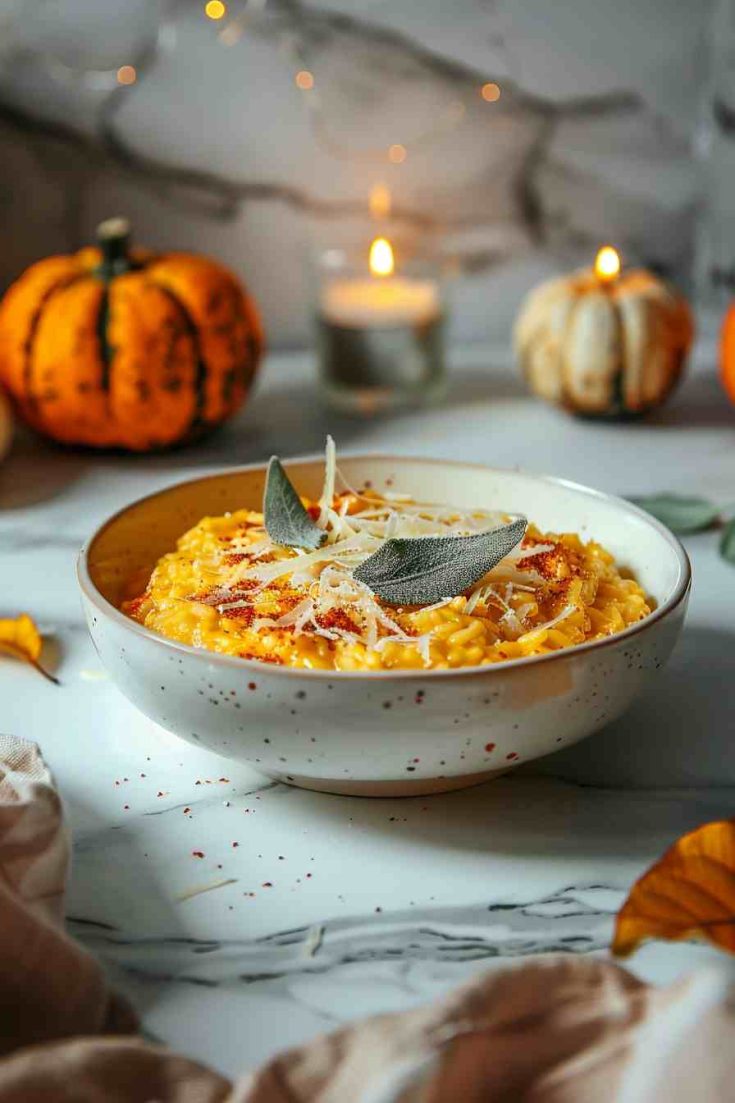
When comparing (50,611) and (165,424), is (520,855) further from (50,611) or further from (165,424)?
(165,424)

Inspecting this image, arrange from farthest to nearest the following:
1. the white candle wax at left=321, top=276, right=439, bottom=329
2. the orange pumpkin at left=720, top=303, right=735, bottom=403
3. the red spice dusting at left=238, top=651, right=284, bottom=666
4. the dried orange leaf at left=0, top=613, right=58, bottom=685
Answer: the white candle wax at left=321, top=276, right=439, bottom=329 < the orange pumpkin at left=720, top=303, right=735, bottom=403 < the dried orange leaf at left=0, top=613, right=58, bottom=685 < the red spice dusting at left=238, top=651, right=284, bottom=666

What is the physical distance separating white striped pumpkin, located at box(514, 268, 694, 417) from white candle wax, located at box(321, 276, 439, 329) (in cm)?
14

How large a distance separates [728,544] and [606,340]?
16.9 inches

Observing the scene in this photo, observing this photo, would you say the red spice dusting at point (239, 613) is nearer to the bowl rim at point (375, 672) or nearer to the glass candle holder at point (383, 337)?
the bowl rim at point (375, 672)

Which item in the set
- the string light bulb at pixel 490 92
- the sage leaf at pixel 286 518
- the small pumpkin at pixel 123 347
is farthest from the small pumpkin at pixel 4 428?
the string light bulb at pixel 490 92

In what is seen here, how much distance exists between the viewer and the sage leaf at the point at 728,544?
118cm

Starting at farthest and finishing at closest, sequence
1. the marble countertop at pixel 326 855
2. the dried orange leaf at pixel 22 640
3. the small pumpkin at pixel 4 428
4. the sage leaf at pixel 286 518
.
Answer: the small pumpkin at pixel 4 428 → the dried orange leaf at pixel 22 640 → the sage leaf at pixel 286 518 → the marble countertop at pixel 326 855

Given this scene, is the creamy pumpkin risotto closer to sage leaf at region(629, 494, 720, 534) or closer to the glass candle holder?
sage leaf at region(629, 494, 720, 534)

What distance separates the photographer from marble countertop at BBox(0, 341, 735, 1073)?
0.65m

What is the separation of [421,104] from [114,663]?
125 cm

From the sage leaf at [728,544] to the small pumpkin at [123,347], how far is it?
0.60 m

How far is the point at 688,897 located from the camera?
631 mm

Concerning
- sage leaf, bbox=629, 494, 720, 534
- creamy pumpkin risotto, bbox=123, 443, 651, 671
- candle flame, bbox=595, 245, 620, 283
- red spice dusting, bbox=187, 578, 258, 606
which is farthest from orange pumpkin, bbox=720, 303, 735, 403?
red spice dusting, bbox=187, 578, 258, 606

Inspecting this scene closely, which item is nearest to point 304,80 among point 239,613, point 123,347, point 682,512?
point 123,347
